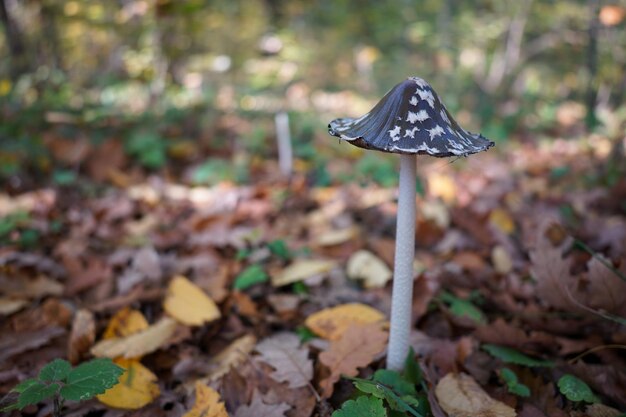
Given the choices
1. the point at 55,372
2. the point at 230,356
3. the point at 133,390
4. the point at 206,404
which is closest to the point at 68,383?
the point at 55,372

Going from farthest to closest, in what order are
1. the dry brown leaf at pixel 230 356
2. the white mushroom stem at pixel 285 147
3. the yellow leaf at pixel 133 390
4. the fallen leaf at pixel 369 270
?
the white mushroom stem at pixel 285 147 → the fallen leaf at pixel 369 270 → the dry brown leaf at pixel 230 356 → the yellow leaf at pixel 133 390

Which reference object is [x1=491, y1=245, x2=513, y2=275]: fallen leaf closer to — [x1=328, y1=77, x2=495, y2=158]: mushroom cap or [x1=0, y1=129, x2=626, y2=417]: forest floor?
[x1=0, y1=129, x2=626, y2=417]: forest floor

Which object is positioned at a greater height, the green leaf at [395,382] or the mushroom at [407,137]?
the mushroom at [407,137]

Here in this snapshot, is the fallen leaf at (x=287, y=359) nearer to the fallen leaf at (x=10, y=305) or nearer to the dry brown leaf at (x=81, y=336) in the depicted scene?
the dry brown leaf at (x=81, y=336)

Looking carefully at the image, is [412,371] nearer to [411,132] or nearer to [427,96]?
[411,132]

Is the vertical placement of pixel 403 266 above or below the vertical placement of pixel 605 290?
above

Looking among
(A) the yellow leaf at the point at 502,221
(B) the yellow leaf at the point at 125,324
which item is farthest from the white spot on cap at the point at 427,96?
(A) the yellow leaf at the point at 502,221

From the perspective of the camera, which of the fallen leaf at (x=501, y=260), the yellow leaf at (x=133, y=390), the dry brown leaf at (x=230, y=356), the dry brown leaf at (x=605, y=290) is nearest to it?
the yellow leaf at (x=133, y=390)
